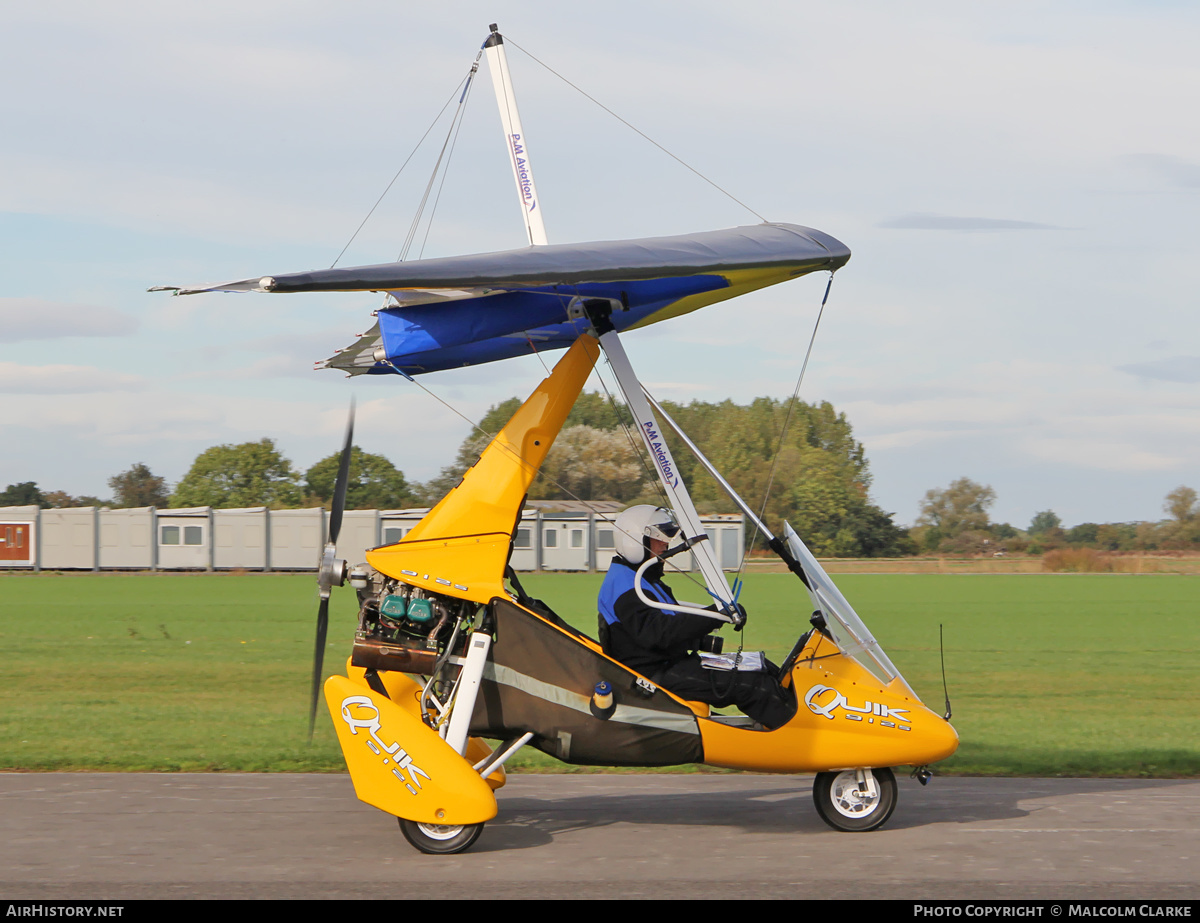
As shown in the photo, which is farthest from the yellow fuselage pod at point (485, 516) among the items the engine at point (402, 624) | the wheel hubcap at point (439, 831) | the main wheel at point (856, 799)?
the main wheel at point (856, 799)

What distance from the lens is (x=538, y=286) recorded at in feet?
20.6

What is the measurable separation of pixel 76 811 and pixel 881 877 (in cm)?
507

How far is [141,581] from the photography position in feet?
137

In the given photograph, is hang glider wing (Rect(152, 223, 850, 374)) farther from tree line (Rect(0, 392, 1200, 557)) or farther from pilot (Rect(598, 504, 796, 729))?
tree line (Rect(0, 392, 1200, 557))

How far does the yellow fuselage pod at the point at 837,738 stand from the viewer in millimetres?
6793

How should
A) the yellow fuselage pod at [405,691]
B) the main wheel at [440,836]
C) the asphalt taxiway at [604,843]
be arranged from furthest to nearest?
the yellow fuselage pod at [405,691]
the main wheel at [440,836]
the asphalt taxiway at [604,843]

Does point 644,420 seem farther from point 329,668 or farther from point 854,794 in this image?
point 329,668

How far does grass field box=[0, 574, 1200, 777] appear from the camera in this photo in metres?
9.97

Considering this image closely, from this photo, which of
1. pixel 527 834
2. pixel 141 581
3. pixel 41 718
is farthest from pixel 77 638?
pixel 141 581

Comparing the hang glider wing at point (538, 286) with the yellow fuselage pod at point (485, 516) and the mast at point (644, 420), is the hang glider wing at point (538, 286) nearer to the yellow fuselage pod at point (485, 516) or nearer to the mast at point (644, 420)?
the mast at point (644, 420)

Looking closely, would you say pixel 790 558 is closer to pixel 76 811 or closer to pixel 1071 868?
pixel 1071 868

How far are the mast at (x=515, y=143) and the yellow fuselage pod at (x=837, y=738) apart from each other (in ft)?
13.1

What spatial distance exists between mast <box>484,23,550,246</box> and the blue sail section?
53.7 inches

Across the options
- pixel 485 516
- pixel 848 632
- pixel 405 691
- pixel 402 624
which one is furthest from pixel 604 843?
pixel 485 516
